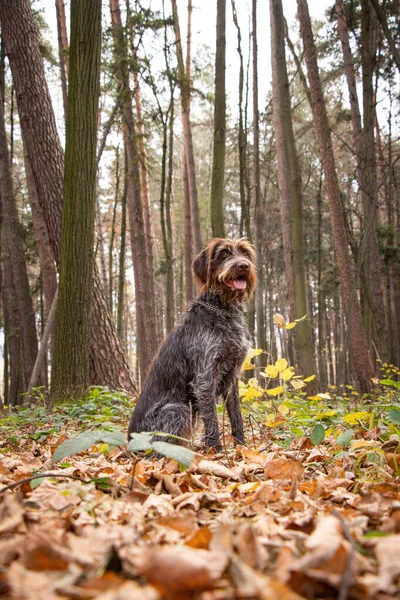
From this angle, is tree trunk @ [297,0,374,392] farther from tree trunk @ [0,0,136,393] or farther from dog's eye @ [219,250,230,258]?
dog's eye @ [219,250,230,258]

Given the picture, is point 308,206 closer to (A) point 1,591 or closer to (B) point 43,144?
(B) point 43,144

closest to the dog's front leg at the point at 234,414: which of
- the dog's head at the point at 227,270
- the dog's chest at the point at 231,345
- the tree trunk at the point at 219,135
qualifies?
the dog's chest at the point at 231,345

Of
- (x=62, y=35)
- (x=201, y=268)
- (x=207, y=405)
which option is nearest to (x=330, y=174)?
(x=201, y=268)

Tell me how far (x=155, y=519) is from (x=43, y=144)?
7.81m

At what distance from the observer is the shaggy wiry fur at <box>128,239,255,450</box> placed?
4.38m

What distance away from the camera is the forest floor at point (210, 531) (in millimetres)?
1122

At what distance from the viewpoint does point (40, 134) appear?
329 inches

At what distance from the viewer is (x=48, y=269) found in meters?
12.5

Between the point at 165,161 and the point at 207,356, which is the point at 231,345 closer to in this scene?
the point at 207,356

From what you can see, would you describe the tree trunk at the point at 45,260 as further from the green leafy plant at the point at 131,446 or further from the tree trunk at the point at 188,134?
the green leafy plant at the point at 131,446

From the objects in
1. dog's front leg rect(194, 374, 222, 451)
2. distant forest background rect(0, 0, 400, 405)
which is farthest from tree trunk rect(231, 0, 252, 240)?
dog's front leg rect(194, 374, 222, 451)

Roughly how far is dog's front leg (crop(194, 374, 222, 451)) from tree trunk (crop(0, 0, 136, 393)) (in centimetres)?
424

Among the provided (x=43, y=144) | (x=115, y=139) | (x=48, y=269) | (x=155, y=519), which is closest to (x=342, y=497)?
(x=155, y=519)

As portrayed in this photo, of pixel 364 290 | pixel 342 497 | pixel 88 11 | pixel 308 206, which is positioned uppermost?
pixel 308 206
